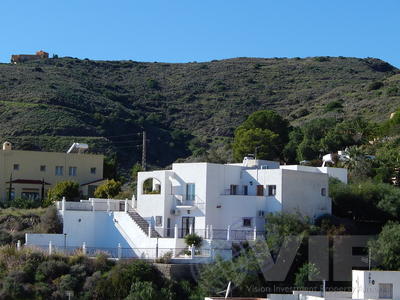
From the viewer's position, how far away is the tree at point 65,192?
58.1m

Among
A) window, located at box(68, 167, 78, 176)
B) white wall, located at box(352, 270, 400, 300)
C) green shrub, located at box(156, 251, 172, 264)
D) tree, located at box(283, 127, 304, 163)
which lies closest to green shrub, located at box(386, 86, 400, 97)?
tree, located at box(283, 127, 304, 163)

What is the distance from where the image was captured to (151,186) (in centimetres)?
5559

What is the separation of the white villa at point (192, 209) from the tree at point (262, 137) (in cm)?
1679

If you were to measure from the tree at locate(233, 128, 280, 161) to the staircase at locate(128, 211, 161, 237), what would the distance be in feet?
66.1

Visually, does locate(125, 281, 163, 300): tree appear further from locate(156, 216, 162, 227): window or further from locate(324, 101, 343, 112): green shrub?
locate(324, 101, 343, 112): green shrub

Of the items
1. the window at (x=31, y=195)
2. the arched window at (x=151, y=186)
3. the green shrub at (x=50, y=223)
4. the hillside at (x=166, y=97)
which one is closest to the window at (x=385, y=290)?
the arched window at (x=151, y=186)

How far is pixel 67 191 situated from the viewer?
5866 centimetres

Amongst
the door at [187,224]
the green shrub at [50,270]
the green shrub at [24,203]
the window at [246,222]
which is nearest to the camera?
the green shrub at [50,270]

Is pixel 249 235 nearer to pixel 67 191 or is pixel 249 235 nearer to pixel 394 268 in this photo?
pixel 394 268

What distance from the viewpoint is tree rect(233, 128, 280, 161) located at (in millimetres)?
68500

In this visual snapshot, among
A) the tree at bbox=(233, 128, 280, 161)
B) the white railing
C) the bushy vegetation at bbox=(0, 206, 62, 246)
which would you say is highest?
the tree at bbox=(233, 128, 280, 161)

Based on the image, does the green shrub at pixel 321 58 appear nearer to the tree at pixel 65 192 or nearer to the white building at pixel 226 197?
the tree at pixel 65 192

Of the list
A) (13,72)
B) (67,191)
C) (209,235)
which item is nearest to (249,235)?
(209,235)

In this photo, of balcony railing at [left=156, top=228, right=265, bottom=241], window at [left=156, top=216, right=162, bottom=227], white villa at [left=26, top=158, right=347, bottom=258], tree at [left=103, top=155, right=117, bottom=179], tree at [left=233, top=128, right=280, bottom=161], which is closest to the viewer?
balcony railing at [left=156, top=228, right=265, bottom=241]
